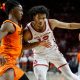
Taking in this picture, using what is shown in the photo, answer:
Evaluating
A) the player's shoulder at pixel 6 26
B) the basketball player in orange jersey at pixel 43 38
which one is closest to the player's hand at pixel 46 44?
the basketball player in orange jersey at pixel 43 38

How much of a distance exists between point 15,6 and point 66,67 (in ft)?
5.51

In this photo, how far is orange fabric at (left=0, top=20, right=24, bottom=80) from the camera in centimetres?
527

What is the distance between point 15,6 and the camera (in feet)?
17.8

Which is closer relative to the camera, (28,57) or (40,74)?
(40,74)

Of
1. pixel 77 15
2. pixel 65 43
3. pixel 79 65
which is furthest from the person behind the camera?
pixel 77 15

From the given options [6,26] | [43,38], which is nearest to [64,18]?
[43,38]

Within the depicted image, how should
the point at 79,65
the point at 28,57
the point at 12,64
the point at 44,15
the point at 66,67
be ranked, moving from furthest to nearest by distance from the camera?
the point at 28,57
the point at 79,65
the point at 66,67
the point at 44,15
the point at 12,64

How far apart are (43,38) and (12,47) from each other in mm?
1279

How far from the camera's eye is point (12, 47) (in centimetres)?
533

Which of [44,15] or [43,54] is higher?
[44,15]

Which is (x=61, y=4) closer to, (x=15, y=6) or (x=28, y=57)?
(x=28, y=57)

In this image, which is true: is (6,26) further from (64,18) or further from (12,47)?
(64,18)

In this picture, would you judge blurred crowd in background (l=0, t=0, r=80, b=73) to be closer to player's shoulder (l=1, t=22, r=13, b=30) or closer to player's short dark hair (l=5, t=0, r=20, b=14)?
player's short dark hair (l=5, t=0, r=20, b=14)

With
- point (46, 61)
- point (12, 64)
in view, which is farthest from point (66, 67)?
point (12, 64)
